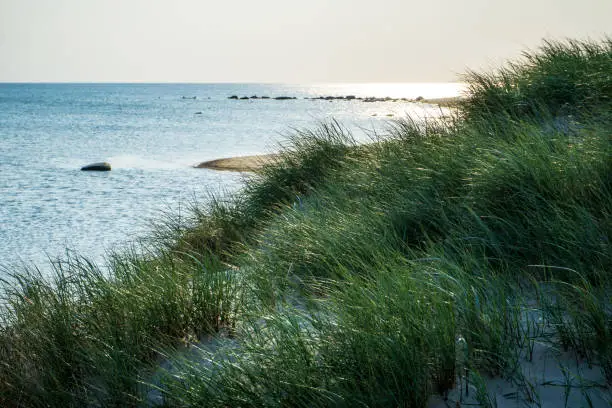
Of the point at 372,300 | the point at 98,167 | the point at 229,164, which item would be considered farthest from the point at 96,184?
the point at 372,300

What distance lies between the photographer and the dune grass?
2869 millimetres

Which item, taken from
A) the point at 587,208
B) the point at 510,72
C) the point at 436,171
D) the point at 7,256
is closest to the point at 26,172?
the point at 7,256

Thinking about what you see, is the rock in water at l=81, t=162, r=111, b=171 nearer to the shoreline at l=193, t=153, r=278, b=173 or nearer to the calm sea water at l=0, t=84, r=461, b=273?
the calm sea water at l=0, t=84, r=461, b=273

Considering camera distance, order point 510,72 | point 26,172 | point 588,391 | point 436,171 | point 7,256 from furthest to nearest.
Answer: point 26,172 → point 7,256 → point 510,72 → point 436,171 → point 588,391

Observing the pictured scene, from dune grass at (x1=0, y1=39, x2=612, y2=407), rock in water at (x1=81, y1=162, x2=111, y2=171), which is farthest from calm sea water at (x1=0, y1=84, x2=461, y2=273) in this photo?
dune grass at (x1=0, y1=39, x2=612, y2=407)

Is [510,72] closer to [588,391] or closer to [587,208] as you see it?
[587,208]

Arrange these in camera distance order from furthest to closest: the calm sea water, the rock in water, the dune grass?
the rock in water < the calm sea water < the dune grass

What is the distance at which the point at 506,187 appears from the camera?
4.73 metres

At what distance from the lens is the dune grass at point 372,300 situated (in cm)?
287

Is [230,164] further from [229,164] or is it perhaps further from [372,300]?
[372,300]

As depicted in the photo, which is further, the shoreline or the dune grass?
the shoreline

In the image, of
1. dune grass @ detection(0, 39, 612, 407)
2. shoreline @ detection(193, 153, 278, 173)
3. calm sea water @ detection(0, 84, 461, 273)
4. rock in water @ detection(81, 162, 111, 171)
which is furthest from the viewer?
rock in water @ detection(81, 162, 111, 171)

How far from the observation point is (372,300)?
10.0 feet

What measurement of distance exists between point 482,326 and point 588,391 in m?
0.54
